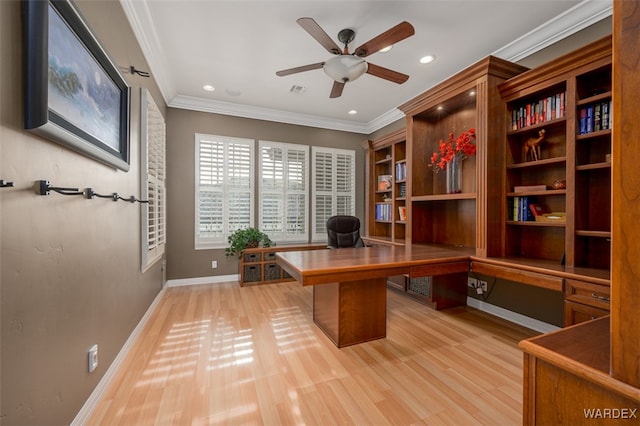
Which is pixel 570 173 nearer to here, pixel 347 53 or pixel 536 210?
pixel 536 210

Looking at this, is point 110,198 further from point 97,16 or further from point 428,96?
point 428,96

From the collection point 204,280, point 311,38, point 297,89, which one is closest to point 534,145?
point 311,38

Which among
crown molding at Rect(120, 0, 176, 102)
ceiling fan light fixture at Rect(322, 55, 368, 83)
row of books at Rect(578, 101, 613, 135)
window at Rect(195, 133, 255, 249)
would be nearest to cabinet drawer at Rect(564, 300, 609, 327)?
row of books at Rect(578, 101, 613, 135)

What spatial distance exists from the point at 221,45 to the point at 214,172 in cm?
191

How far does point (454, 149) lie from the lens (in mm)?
3113

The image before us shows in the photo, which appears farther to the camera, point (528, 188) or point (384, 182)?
point (384, 182)

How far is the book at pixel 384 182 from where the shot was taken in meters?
4.47

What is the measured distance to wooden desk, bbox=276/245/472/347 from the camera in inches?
81.4

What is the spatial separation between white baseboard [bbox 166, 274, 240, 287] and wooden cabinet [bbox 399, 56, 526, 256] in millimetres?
2814

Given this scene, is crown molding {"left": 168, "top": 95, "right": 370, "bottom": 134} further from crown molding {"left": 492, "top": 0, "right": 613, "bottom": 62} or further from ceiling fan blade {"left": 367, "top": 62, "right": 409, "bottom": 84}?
crown molding {"left": 492, "top": 0, "right": 613, "bottom": 62}

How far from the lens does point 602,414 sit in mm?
720

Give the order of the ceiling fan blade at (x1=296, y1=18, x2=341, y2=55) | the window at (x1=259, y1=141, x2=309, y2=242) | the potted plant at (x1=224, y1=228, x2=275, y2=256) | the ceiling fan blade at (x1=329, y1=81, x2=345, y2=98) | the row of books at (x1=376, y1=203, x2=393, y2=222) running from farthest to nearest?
the window at (x1=259, y1=141, x2=309, y2=242), the row of books at (x1=376, y1=203, x2=393, y2=222), the potted plant at (x1=224, y1=228, x2=275, y2=256), the ceiling fan blade at (x1=329, y1=81, x2=345, y2=98), the ceiling fan blade at (x1=296, y1=18, x2=341, y2=55)

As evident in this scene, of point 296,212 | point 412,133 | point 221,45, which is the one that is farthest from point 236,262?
point 412,133

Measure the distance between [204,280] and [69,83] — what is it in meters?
3.36
